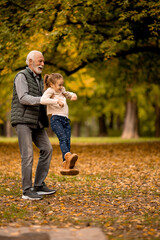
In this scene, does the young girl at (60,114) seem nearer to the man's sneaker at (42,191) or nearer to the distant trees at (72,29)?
the man's sneaker at (42,191)

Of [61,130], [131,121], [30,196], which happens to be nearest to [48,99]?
[61,130]

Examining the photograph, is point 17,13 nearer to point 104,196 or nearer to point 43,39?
point 43,39

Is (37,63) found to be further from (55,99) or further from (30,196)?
(30,196)

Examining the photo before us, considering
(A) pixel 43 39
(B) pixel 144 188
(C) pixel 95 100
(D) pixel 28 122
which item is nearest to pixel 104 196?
(B) pixel 144 188

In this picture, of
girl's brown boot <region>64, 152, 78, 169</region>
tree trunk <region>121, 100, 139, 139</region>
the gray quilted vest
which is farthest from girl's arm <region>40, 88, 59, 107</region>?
tree trunk <region>121, 100, 139, 139</region>

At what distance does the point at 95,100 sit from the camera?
85.7 feet

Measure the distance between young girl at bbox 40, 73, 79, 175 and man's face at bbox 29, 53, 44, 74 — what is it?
0.84 ft

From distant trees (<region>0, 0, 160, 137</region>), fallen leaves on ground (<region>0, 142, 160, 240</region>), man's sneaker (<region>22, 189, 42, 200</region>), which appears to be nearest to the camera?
fallen leaves on ground (<region>0, 142, 160, 240</region>)

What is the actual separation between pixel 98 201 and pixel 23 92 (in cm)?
217

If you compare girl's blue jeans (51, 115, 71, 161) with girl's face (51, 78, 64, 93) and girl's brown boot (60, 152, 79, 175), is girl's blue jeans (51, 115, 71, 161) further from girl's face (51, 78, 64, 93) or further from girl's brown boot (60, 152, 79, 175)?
girl's face (51, 78, 64, 93)

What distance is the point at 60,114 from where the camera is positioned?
5.37 meters

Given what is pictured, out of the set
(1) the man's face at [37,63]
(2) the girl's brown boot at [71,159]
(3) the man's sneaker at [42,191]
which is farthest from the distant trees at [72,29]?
(2) the girl's brown boot at [71,159]

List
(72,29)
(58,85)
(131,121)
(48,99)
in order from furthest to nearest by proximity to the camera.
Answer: (131,121), (72,29), (58,85), (48,99)

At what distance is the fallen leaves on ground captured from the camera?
14.4ft
